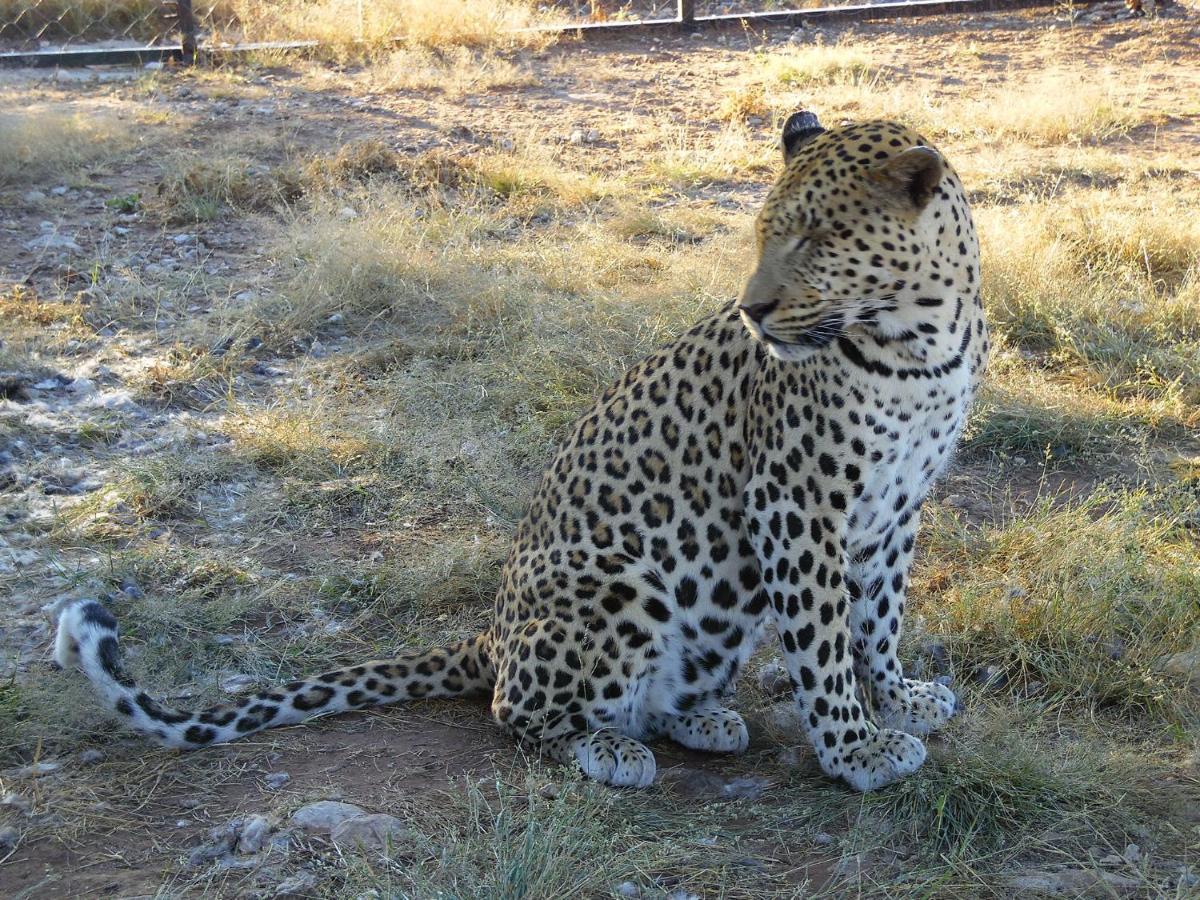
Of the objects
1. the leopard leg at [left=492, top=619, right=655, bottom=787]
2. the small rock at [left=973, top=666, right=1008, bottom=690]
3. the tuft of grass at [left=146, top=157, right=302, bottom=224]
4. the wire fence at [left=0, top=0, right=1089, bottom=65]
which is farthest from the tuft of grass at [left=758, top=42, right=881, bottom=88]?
the leopard leg at [left=492, top=619, right=655, bottom=787]

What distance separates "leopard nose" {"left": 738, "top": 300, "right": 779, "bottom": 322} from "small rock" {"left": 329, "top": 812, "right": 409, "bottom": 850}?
76.7 inches

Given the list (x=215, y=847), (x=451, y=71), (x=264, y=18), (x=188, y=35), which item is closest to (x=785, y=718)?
(x=215, y=847)

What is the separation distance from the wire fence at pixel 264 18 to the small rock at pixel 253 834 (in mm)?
12611

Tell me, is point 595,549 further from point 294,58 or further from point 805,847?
point 294,58

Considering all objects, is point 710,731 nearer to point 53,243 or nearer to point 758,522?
point 758,522

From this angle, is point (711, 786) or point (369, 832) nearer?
point (369, 832)

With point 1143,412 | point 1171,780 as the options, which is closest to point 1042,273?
point 1143,412

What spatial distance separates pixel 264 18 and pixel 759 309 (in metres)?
13.8

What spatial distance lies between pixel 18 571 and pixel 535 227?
520 cm

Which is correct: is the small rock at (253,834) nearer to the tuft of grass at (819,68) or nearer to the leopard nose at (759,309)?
the leopard nose at (759,309)

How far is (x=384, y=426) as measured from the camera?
7.36 m

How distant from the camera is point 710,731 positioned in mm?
4895

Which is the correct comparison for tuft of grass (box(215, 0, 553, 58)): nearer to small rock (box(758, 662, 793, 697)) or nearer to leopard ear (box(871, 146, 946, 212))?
small rock (box(758, 662, 793, 697))

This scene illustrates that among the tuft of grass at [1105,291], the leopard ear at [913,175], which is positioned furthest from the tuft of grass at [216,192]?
the leopard ear at [913,175]
